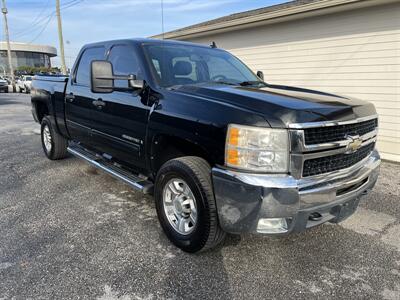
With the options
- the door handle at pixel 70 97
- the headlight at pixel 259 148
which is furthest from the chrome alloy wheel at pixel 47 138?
the headlight at pixel 259 148

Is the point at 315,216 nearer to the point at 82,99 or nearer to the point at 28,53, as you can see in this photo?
the point at 82,99

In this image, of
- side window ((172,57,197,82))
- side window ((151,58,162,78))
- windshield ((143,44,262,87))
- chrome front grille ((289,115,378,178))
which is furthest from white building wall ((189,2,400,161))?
side window ((151,58,162,78))

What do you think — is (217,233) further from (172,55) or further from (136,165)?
(172,55)

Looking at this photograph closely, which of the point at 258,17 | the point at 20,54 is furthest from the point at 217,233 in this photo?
the point at 20,54

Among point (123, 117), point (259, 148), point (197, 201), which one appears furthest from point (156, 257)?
point (123, 117)

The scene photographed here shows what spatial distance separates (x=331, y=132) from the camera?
2.70 m

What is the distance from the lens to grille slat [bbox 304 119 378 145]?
2566 millimetres

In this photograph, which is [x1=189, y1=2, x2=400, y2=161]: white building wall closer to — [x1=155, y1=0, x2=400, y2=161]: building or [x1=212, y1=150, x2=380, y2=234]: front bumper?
[x1=155, y1=0, x2=400, y2=161]: building

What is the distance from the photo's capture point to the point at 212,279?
278 centimetres

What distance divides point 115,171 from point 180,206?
1.31 m

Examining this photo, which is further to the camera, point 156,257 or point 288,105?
point 156,257

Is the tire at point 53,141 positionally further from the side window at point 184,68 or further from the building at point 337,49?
the building at point 337,49

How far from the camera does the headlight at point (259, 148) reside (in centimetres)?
250

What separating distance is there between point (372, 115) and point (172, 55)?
7.16ft
